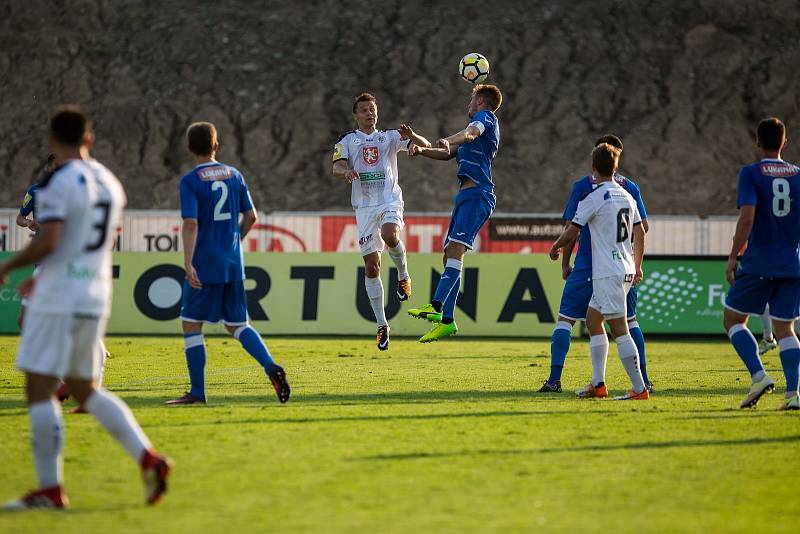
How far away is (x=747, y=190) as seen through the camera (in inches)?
413

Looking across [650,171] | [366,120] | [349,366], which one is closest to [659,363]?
[349,366]

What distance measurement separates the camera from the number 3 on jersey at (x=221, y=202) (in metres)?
10.2

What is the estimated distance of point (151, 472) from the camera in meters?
6.12

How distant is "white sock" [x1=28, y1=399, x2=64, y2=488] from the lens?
6.09 metres

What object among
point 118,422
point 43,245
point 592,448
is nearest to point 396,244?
point 592,448

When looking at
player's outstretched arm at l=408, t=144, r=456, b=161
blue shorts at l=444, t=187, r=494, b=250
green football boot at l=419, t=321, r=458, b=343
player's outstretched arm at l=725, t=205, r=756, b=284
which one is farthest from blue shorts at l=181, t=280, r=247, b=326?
player's outstretched arm at l=725, t=205, r=756, b=284

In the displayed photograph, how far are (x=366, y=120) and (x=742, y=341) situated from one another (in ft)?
17.2

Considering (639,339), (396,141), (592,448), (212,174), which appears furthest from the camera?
(396,141)

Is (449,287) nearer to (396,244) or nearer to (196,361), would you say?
(396,244)

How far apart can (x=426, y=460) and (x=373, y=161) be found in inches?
292

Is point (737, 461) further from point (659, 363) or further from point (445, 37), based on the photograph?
point (445, 37)

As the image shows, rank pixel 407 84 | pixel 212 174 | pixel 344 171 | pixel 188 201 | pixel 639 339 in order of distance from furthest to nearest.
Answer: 1. pixel 407 84
2. pixel 344 171
3. pixel 639 339
4. pixel 212 174
5. pixel 188 201

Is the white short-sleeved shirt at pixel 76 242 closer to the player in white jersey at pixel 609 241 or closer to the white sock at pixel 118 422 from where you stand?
the white sock at pixel 118 422

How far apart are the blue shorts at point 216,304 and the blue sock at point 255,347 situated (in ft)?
0.27
